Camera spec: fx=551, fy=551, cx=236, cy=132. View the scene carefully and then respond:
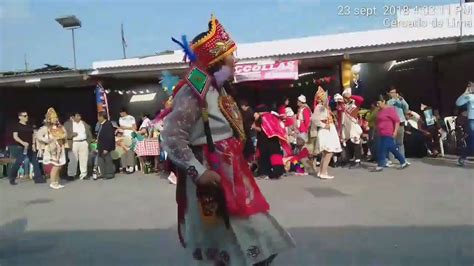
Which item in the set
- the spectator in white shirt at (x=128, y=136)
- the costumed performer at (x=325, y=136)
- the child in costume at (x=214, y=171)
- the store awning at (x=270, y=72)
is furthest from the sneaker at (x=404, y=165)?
the child in costume at (x=214, y=171)

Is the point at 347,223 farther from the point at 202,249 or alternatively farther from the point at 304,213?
the point at 202,249

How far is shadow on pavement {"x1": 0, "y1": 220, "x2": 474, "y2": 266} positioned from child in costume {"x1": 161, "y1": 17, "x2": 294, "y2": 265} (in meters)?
2.07

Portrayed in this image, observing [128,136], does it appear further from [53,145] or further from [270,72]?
[270,72]

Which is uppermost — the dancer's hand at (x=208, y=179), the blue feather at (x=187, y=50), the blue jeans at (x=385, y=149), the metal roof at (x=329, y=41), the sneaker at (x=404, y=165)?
the metal roof at (x=329, y=41)

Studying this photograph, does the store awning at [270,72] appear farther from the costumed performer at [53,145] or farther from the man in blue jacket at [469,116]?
the costumed performer at [53,145]

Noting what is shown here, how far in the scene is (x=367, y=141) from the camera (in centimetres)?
1330

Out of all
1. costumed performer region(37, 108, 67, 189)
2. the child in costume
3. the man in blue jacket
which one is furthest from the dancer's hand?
costumed performer region(37, 108, 67, 189)

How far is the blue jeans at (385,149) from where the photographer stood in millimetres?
11250

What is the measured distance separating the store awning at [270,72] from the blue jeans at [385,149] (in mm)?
2913

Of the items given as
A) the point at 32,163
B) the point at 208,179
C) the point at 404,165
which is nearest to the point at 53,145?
the point at 32,163

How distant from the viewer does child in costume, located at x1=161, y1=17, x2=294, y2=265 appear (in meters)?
2.86

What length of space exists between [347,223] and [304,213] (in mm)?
880

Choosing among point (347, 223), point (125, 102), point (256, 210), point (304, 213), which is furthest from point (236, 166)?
point (125, 102)

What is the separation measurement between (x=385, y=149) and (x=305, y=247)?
6312 millimetres
